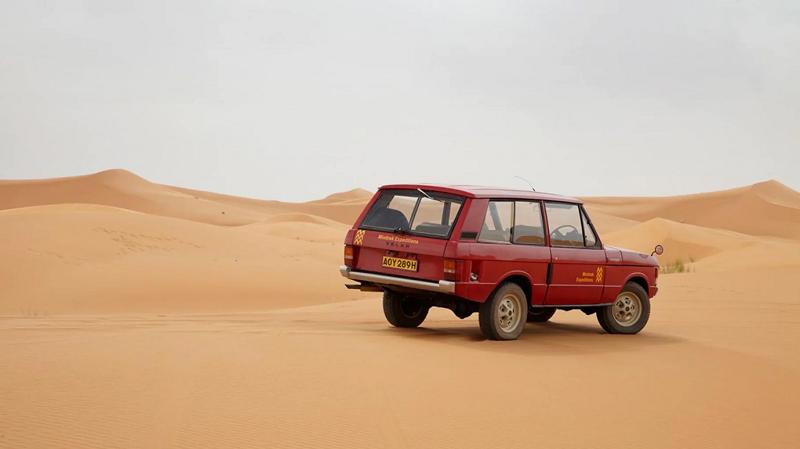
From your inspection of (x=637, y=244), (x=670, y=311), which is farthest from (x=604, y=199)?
(x=670, y=311)

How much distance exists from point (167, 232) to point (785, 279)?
15980 millimetres

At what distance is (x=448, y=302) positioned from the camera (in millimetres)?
11281

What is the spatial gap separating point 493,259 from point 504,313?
788 mm

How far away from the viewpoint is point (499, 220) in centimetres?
1137

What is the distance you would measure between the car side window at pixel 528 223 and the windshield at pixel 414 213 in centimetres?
72

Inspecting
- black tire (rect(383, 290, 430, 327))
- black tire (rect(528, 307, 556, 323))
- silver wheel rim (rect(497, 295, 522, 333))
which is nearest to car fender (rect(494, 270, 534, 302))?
silver wheel rim (rect(497, 295, 522, 333))

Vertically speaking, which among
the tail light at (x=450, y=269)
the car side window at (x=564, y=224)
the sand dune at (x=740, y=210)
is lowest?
the tail light at (x=450, y=269)

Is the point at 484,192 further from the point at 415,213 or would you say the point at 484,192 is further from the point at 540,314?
the point at 540,314

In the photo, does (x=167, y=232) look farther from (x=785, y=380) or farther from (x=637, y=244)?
(x=785, y=380)

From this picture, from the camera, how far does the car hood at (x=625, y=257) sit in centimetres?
1252

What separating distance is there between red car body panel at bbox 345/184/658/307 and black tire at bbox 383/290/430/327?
939 mm

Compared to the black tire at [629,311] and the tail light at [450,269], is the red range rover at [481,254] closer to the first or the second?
the tail light at [450,269]

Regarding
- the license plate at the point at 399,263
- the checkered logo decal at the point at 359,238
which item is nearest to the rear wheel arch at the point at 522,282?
the license plate at the point at 399,263

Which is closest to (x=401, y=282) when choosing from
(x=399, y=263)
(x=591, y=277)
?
(x=399, y=263)
